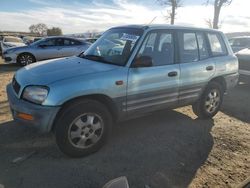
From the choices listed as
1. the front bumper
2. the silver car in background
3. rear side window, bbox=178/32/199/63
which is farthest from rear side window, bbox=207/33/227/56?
the silver car in background

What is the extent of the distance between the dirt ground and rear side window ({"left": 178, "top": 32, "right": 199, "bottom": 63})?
1322mm

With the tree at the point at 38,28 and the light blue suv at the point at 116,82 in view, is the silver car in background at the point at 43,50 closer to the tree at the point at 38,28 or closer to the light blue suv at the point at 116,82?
the light blue suv at the point at 116,82

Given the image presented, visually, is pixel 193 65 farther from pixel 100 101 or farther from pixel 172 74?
pixel 100 101

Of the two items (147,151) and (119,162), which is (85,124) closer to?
(119,162)

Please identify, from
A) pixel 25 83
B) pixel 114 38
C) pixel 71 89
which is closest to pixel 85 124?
pixel 71 89

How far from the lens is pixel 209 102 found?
5.36 meters

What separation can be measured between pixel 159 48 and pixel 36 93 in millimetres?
2137

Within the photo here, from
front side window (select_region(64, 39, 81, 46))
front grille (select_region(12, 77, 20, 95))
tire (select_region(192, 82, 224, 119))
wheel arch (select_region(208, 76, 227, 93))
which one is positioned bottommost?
tire (select_region(192, 82, 224, 119))

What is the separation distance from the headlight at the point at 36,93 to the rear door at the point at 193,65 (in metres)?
2.36

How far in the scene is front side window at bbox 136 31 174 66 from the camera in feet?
13.7

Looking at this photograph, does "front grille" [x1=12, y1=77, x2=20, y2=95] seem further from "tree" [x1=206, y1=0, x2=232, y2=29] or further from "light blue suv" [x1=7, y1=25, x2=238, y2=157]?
"tree" [x1=206, y1=0, x2=232, y2=29]

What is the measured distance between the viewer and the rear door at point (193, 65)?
4.62 meters

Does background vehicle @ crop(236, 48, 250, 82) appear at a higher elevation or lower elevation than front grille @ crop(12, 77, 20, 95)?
lower

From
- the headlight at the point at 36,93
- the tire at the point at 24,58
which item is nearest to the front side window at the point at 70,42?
the tire at the point at 24,58
